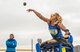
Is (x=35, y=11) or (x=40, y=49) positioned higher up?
(x=35, y=11)

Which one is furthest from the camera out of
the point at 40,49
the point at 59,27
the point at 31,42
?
the point at 31,42

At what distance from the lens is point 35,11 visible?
1831cm

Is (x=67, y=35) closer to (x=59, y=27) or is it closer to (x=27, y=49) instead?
(x=59, y=27)

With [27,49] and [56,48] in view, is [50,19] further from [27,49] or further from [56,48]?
[27,49]

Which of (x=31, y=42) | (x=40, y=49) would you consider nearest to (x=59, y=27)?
(x=40, y=49)

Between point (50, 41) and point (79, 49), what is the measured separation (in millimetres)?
4264

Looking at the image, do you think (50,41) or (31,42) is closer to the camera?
(50,41)

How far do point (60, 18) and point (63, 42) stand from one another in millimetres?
1147

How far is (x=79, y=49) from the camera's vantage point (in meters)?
22.3

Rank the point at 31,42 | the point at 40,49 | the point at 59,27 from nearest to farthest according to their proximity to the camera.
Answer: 1. the point at 59,27
2. the point at 40,49
3. the point at 31,42

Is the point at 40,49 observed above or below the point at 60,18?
below

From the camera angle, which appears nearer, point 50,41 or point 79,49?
point 50,41

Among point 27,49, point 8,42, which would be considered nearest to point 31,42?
point 27,49

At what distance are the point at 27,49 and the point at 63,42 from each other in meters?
3.83
